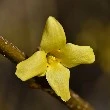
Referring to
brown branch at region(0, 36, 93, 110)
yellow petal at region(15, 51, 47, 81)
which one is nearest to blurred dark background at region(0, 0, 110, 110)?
brown branch at region(0, 36, 93, 110)

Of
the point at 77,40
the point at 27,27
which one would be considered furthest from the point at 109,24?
the point at 27,27

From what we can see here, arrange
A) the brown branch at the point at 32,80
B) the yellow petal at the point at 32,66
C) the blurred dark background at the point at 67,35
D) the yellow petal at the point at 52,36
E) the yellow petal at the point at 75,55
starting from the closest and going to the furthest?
the brown branch at the point at 32,80 → the yellow petal at the point at 32,66 → the yellow petal at the point at 52,36 → the yellow petal at the point at 75,55 → the blurred dark background at the point at 67,35

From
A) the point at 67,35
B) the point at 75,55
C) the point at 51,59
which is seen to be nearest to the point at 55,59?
the point at 51,59

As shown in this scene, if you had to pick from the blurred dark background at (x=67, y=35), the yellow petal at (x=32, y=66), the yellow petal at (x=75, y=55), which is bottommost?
the blurred dark background at (x=67, y=35)

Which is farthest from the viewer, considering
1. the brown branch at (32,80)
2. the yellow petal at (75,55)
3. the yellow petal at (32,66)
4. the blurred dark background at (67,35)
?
the blurred dark background at (67,35)

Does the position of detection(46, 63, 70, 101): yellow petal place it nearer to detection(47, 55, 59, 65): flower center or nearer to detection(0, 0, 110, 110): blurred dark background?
detection(47, 55, 59, 65): flower center

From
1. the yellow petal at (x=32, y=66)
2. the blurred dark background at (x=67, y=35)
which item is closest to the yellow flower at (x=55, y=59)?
the yellow petal at (x=32, y=66)

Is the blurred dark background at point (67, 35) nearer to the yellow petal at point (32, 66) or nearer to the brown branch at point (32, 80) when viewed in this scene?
the brown branch at point (32, 80)

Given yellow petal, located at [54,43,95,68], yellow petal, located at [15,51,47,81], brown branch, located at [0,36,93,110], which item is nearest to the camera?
brown branch, located at [0,36,93,110]
